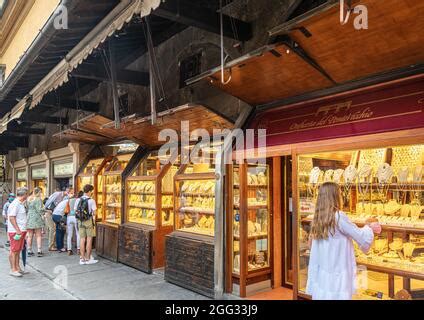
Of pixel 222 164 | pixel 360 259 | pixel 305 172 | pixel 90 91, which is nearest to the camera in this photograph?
pixel 360 259

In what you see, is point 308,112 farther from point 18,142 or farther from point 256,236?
point 18,142

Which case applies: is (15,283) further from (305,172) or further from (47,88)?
(305,172)

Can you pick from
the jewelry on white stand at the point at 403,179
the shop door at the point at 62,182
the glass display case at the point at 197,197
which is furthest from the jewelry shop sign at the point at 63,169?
the jewelry on white stand at the point at 403,179

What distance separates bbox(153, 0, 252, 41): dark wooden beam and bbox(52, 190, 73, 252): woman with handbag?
7280 millimetres

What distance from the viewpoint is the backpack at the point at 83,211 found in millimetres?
9359

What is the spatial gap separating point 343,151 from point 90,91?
10.0 meters

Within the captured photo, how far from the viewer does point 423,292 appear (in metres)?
4.32

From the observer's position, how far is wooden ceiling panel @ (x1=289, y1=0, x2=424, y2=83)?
3.60m

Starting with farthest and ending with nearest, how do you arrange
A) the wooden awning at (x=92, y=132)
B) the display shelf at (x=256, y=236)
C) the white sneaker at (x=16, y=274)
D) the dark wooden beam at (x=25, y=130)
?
the dark wooden beam at (x=25, y=130) < the wooden awning at (x=92, y=132) < the white sneaker at (x=16, y=274) < the display shelf at (x=256, y=236)

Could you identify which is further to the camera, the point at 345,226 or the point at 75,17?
the point at 75,17

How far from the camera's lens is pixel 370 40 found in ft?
13.3

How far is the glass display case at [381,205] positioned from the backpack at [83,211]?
239 inches

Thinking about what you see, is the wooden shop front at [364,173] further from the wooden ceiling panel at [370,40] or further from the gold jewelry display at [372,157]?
the wooden ceiling panel at [370,40]

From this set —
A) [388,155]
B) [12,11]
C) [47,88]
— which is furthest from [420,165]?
[12,11]
